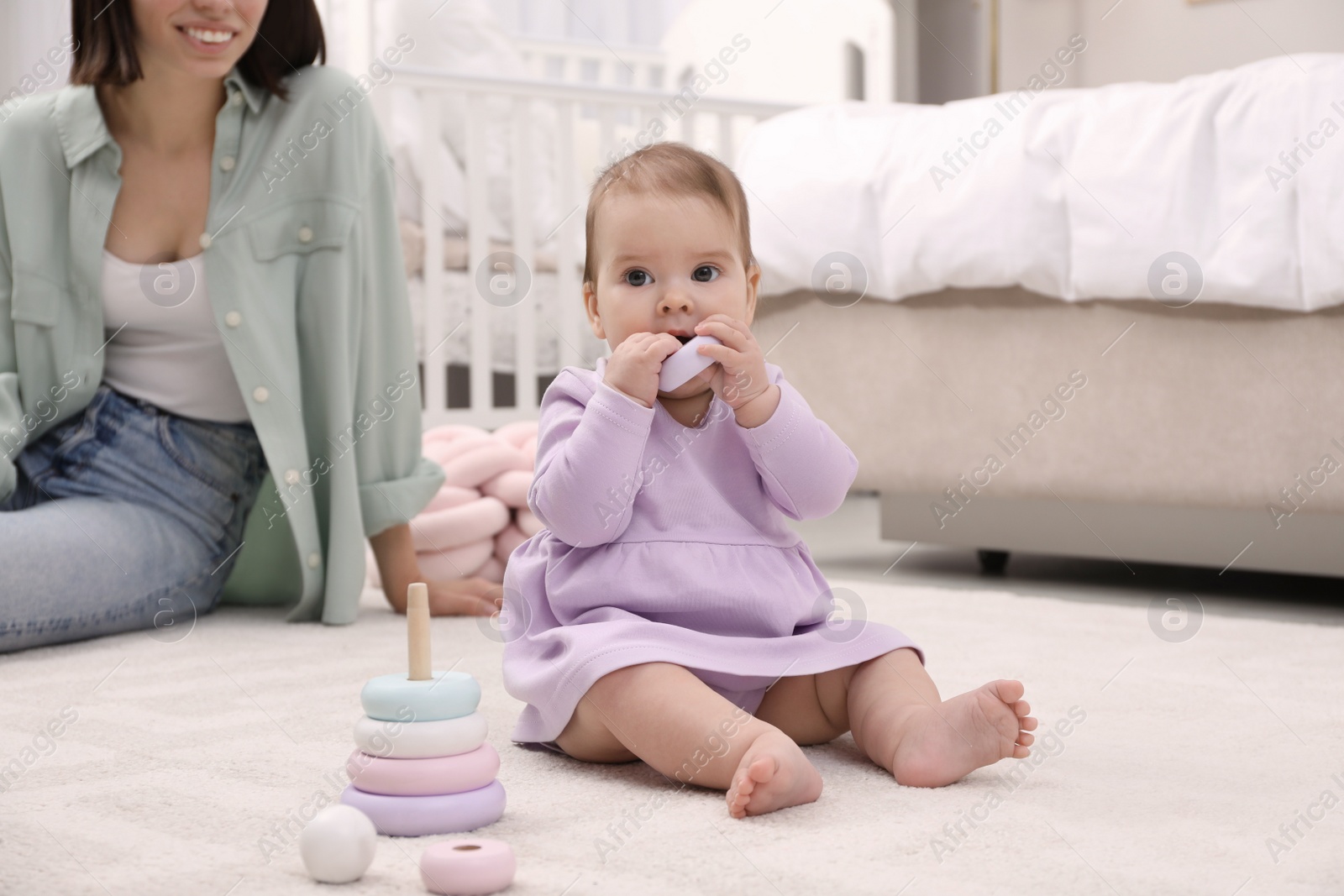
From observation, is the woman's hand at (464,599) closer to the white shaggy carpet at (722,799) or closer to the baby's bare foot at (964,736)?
the white shaggy carpet at (722,799)

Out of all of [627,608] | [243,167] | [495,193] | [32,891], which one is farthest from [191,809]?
[495,193]

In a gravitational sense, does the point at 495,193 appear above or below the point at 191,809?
above

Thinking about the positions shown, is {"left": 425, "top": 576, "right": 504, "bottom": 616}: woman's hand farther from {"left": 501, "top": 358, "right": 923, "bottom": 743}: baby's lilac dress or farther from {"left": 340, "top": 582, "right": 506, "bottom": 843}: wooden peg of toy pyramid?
{"left": 340, "top": 582, "right": 506, "bottom": 843}: wooden peg of toy pyramid

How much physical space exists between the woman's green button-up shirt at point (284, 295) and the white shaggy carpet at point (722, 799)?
0.26m

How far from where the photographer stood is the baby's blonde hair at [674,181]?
0.88 metres

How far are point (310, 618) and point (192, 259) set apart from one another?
17.0 inches

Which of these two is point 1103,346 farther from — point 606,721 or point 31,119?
point 31,119

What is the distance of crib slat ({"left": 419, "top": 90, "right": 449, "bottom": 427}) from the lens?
93.9 inches

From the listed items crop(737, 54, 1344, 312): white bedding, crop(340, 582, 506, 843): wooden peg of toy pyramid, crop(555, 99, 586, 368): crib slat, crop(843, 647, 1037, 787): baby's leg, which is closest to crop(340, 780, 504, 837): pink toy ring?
crop(340, 582, 506, 843): wooden peg of toy pyramid

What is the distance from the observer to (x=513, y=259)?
2498 millimetres

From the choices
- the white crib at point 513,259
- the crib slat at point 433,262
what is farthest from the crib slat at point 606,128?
the crib slat at point 433,262

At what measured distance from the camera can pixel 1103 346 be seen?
5.30ft

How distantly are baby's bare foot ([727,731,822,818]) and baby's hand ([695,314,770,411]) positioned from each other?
229 millimetres

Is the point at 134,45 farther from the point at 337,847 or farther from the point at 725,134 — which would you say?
the point at 725,134
